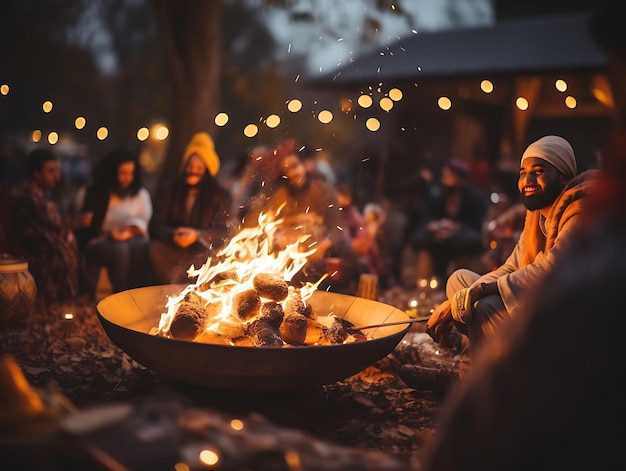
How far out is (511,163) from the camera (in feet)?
46.2

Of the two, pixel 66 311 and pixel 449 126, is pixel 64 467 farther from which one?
pixel 449 126

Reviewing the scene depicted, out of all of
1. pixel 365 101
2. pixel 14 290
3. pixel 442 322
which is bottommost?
pixel 14 290

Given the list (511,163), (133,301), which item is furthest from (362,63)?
(133,301)

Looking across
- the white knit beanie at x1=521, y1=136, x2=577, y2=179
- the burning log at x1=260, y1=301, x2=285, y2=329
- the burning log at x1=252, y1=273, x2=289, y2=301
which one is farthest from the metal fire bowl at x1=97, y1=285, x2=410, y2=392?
the white knit beanie at x1=521, y1=136, x2=577, y2=179

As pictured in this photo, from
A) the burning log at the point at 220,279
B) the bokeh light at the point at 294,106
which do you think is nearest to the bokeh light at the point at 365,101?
the bokeh light at the point at 294,106

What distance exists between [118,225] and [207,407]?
3.93 meters

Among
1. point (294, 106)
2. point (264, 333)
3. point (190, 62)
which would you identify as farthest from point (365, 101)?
point (190, 62)

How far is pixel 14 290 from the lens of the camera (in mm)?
5562

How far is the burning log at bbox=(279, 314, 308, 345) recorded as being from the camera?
4230 mm

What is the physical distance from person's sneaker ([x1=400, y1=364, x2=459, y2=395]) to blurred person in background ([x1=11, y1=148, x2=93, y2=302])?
3.92 m

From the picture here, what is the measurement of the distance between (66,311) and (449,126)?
12039 mm

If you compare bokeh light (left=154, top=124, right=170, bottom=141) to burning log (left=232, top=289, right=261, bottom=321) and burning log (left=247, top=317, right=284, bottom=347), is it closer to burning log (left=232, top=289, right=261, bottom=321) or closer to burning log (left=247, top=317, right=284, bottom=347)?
burning log (left=232, top=289, right=261, bottom=321)

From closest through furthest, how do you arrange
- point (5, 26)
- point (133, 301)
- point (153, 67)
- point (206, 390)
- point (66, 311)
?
1. point (206, 390)
2. point (133, 301)
3. point (66, 311)
4. point (5, 26)
5. point (153, 67)

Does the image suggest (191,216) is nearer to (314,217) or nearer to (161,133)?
(161,133)
